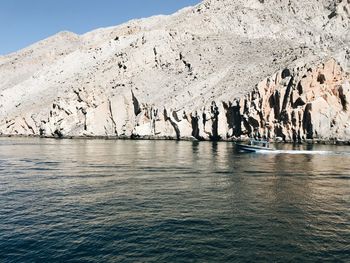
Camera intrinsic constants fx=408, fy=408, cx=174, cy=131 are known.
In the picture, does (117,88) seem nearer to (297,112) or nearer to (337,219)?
(297,112)

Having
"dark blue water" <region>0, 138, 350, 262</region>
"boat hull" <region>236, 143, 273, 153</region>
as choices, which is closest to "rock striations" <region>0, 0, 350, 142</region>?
"boat hull" <region>236, 143, 273, 153</region>

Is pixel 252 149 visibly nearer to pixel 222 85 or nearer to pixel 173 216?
pixel 173 216

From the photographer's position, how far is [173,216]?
2589 centimetres

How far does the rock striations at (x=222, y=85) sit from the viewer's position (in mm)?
113375

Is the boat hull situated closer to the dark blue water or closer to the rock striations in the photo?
the rock striations

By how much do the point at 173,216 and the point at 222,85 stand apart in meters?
121

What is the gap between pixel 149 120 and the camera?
147 metres

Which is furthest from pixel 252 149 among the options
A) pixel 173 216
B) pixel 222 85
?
pixel 222 85

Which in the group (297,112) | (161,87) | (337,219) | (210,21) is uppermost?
(210,21)

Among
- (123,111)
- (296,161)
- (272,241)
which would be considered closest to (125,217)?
(272,241)

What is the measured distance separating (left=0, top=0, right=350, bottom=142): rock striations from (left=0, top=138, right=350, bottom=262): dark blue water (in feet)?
233

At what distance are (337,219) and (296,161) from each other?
36065 mm

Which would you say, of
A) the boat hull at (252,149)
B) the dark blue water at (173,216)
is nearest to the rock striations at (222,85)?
the boat hull at (252,149)

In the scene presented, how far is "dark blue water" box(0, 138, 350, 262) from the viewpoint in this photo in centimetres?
1950
